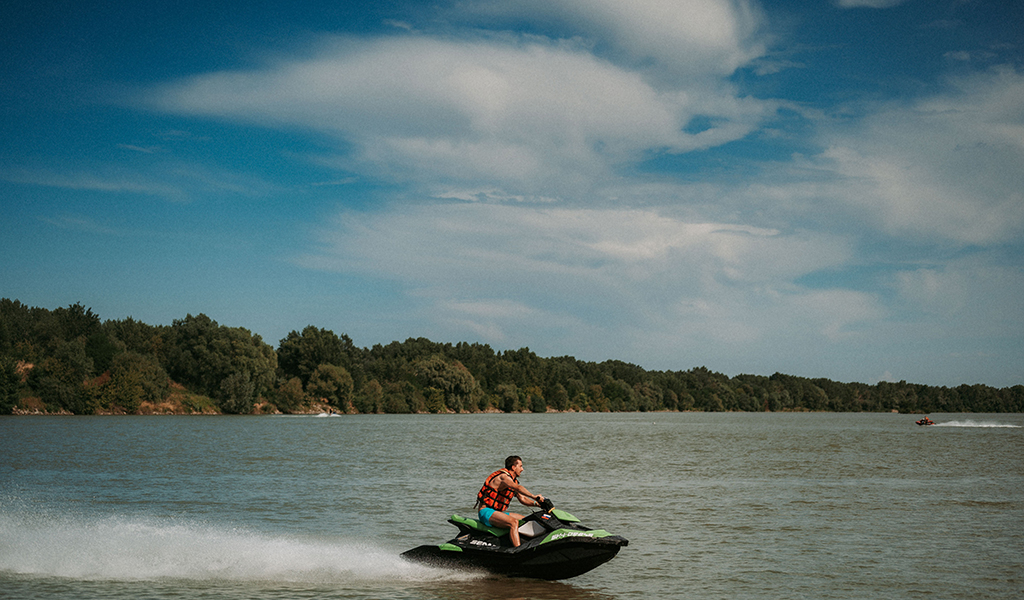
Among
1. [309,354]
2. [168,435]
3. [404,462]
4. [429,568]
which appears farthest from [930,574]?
[309,354]

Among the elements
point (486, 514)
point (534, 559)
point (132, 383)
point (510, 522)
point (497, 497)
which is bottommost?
point (534, 559)

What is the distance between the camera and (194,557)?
18.0 m

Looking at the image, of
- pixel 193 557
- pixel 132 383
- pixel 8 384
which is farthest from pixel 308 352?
pixel 193 557

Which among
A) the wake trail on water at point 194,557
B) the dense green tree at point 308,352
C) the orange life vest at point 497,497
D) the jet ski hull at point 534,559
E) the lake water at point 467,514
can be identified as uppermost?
the dense green tree at point 308,352

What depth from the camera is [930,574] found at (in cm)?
1778

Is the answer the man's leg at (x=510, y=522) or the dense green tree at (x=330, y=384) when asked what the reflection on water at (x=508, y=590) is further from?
the dense green tree at (x=330, y=384)

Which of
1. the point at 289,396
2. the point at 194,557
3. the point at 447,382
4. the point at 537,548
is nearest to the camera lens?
the point at 537,548

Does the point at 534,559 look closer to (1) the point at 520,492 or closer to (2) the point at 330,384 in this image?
(1) the point at 520,492

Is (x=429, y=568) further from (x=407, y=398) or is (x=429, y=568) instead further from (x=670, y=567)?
(x=407, y=398)

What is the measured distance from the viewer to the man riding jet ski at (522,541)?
615 inches

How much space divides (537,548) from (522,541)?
45 centimetres

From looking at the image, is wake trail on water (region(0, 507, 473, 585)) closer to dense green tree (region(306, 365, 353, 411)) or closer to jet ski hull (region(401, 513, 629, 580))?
jet ski hull (region(401, 513, 629, 580))

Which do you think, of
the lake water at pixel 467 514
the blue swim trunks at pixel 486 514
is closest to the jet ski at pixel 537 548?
the blue swim trunks at pixel 486 514

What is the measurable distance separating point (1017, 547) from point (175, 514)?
83.3ft
